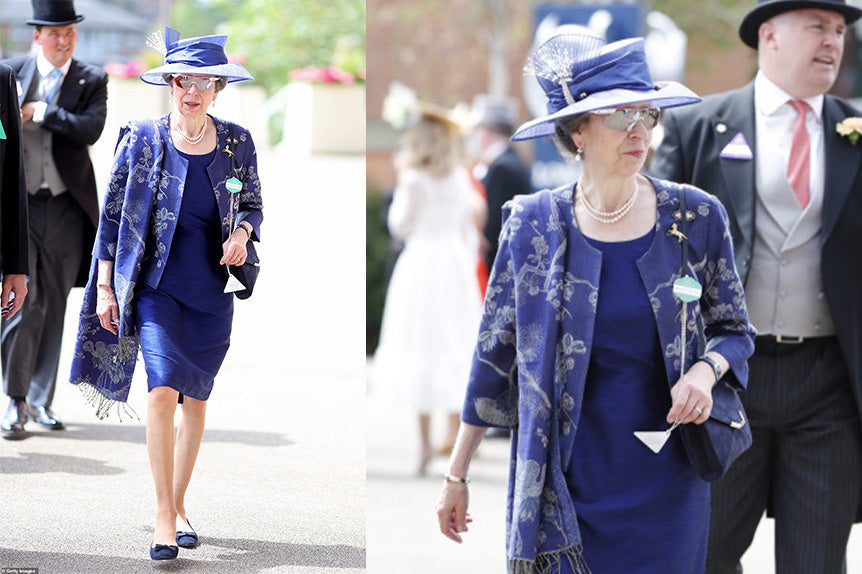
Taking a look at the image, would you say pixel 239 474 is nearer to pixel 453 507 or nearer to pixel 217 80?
pixel 217 80

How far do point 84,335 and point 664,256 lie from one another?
2646 mm

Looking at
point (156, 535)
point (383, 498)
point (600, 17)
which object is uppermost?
point (600, 17)

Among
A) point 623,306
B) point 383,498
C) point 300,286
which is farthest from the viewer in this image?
point 300,286

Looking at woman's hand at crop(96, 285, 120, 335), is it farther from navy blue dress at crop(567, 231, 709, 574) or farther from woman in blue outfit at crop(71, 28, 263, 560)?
navy blue dress at crop(567, 231, 709, 574)

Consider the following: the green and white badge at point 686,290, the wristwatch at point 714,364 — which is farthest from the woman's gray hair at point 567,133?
the wristwatch at point 714,364

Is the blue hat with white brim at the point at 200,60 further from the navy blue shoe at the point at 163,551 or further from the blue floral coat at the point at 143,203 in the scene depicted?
the navy blue shoe at the point at 163,551

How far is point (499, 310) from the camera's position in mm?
4086

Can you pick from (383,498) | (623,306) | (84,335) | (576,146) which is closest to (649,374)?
(623,306)

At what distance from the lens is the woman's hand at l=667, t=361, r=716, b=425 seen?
390 cm

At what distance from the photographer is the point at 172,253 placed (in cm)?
564

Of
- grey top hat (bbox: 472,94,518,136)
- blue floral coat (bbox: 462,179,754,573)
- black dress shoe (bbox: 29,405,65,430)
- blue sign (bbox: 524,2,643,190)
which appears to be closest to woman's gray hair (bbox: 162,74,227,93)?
blue floral coat (bbox: 462,179,754,573)

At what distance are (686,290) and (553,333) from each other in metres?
0.36

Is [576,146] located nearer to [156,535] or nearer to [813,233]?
[813,233]

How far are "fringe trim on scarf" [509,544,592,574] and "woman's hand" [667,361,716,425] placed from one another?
1.36 ft
